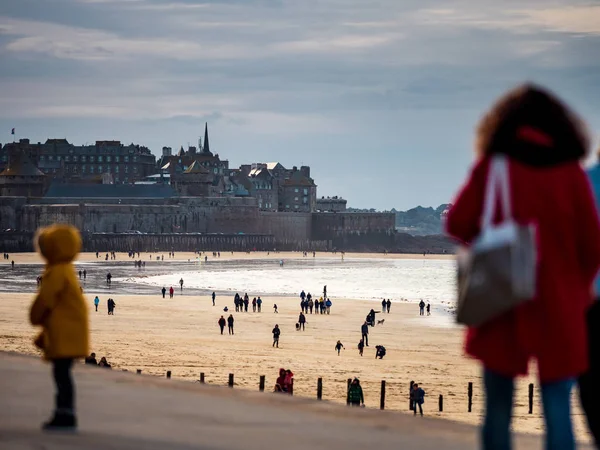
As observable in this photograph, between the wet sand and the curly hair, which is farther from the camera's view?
the wet sand

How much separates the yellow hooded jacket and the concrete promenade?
1.09 ft

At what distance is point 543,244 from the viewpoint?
3316 mm

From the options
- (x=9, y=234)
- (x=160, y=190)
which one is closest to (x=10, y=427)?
(x=9, y=234)

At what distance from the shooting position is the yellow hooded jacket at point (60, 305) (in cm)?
455

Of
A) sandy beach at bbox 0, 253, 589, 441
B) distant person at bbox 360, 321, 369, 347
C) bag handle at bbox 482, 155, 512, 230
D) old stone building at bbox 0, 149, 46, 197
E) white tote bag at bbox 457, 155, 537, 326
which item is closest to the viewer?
white tote bag at bbox 457, 155, 537, 326

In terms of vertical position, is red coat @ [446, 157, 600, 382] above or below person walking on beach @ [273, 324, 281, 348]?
above

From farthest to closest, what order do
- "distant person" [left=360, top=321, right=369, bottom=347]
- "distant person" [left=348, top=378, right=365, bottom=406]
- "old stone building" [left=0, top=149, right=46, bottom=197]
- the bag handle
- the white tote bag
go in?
1. "old stone building" [left=0, top=149, right=46, bottom=197]
2. "distant person" [left=360, top=321, right=369, bottom=347]
3. "distant person" [left=348, top=378, right=365, bottom=406]
4. the bag handle
5. the white tote bag

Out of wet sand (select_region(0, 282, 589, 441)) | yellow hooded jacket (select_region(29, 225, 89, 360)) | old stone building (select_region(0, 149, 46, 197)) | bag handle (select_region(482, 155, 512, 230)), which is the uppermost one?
old stone building (select_region(0, 149, 46, 197))

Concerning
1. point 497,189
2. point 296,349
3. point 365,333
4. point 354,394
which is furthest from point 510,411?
point 365,333

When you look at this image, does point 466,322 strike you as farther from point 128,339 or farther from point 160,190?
point 160,190

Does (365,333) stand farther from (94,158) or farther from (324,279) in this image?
(94,158)

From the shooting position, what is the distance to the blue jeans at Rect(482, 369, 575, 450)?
329 cm

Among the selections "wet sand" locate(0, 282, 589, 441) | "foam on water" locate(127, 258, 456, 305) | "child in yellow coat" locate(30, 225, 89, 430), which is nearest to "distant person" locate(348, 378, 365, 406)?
"wet sand" locate(0, 282, 589, 441)

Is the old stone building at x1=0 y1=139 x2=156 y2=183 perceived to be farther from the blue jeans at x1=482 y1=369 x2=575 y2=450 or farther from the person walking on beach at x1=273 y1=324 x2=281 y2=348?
the blue jeans at x1=482 y1=369 x2=575 y2=450
